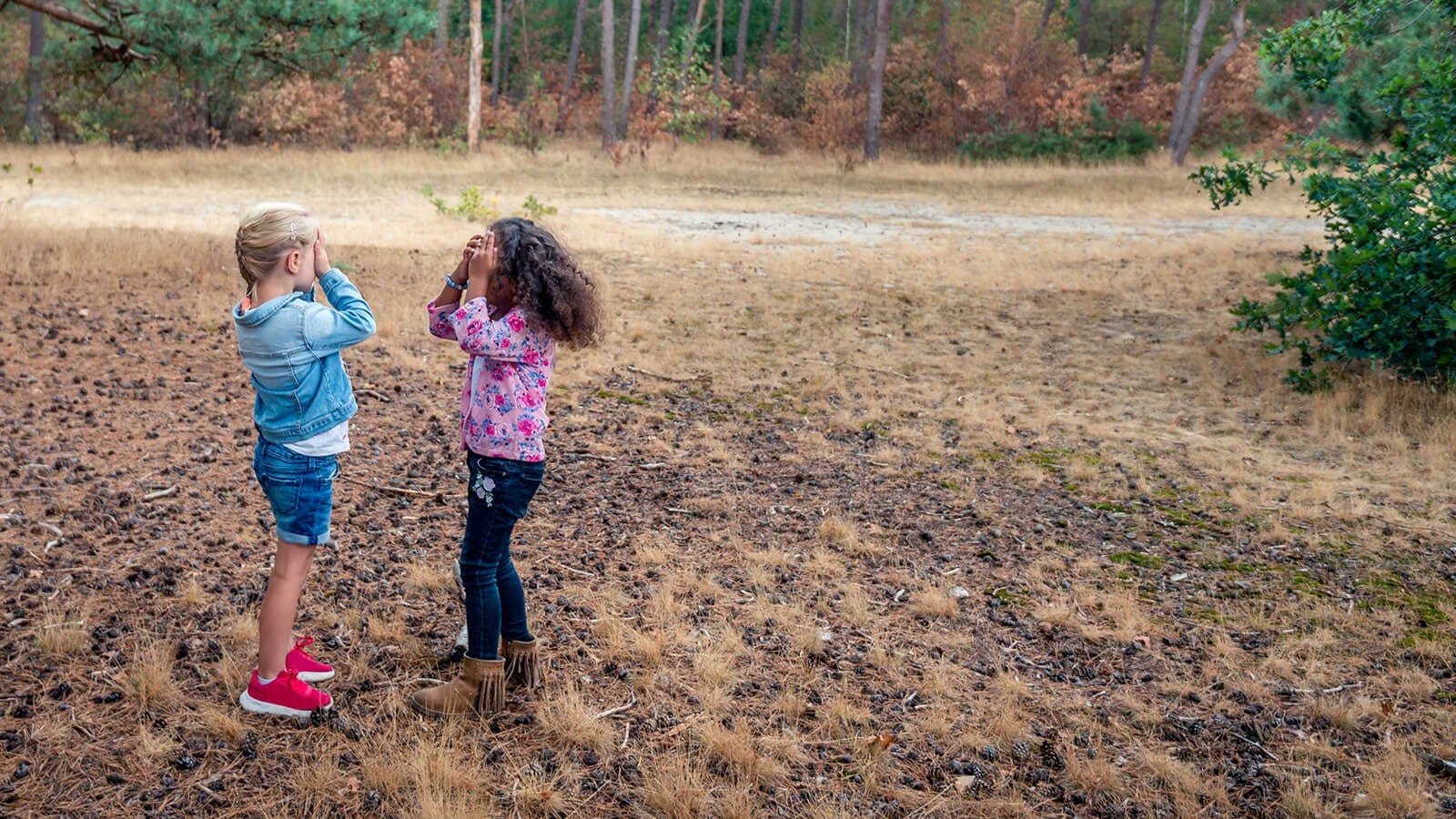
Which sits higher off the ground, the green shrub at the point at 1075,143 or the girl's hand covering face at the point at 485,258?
the green shrub at the point at 1075,143

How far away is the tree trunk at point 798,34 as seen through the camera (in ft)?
116

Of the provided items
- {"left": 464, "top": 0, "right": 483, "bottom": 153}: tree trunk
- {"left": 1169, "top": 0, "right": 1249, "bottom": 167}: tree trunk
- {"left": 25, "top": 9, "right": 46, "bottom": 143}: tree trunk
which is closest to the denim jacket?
{"left": 464, "top": 0, "right": 483, "bottom": 153}: tree trunk

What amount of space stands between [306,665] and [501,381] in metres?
1.14

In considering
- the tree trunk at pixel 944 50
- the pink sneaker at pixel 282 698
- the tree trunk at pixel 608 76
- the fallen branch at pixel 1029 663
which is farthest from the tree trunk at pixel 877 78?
the pink sneaker at pixel 282 698

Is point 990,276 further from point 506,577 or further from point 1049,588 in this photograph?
point 506,577

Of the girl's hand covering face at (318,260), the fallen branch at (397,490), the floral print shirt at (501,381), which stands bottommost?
the fallen branch at (397,490)

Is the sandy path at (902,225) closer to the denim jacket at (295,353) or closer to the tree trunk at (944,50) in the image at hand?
the denim jacket at (295,353)

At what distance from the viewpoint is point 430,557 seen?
14.9 ft

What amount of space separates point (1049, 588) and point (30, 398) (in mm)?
5555

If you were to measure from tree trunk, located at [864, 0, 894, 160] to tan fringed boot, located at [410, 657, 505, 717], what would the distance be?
75.9 ft

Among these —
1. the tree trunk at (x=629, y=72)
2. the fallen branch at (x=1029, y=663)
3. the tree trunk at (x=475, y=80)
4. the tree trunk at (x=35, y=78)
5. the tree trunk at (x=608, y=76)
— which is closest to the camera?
the fallen branch at (x=1029, y=663)

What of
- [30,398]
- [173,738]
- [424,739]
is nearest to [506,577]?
[424,739]

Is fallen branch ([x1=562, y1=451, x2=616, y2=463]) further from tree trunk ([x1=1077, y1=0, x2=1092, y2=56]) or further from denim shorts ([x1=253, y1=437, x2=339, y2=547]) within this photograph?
tree trunk ([x1=1077, y1=0, x2=1092, y2=56])

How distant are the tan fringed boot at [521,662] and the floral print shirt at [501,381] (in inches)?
26.5
